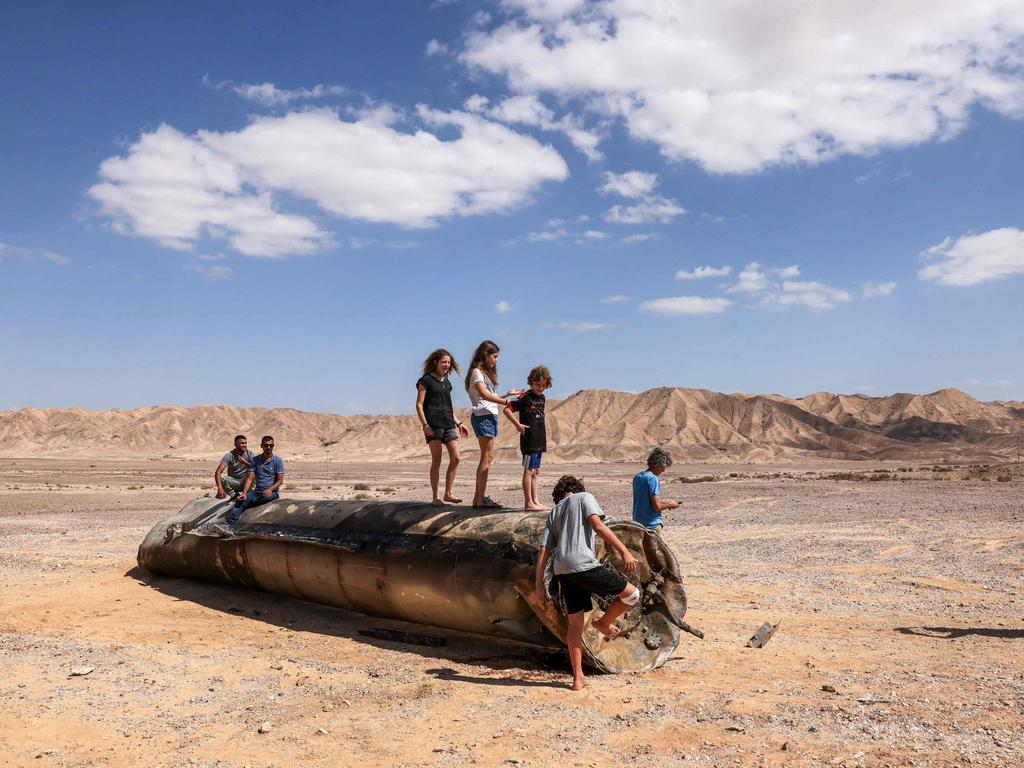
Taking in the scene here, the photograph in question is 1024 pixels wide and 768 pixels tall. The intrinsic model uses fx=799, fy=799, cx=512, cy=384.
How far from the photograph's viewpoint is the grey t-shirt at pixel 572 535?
6.52 metres

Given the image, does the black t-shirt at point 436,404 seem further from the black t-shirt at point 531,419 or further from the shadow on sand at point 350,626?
the shadow on sand at point 350,626

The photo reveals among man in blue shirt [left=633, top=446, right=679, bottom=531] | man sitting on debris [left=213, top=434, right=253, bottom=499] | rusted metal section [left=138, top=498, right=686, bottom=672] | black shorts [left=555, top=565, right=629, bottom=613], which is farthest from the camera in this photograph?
man sitting on debris [left=213, top=434, right=253, bottom=499]

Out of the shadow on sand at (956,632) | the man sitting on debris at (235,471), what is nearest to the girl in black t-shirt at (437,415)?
the man sitting on debris at (235,471)

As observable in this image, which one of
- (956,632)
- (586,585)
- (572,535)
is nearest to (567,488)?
(572,535)

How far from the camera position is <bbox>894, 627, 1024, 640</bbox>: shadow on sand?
28.5 feet

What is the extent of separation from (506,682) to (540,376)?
315 cm

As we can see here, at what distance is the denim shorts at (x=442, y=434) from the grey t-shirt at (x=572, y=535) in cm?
286

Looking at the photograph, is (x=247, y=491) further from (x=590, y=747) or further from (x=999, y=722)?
(x=999, y=722)

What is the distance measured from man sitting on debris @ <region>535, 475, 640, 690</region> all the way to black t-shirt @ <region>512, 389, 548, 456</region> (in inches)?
67.6

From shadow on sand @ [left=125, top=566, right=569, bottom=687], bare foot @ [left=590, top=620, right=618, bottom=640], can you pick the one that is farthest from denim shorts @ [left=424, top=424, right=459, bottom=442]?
bare foot @ [left=590, top=620, right=618, bottom=640]

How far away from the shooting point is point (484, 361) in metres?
8.88

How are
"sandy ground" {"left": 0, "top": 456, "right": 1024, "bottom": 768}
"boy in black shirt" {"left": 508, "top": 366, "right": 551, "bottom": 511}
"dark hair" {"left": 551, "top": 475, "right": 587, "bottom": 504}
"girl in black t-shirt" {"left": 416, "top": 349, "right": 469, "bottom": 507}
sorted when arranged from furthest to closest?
1. "girl in black t-shirt" {"left": 416, "top": 349, "right": 469, "bottom": 507}
2. "boy in black shirt" {"left": 508, "top": 366, "right": 551, "bottom": 511}
3. "dark hair" {"left": 551, "top": 475, "right": 587, "bottom": 504}
4. "sandy ground" {"left": 0, "top": 456, "right": 1024, "bottom": 768}

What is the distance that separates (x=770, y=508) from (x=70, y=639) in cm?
2194

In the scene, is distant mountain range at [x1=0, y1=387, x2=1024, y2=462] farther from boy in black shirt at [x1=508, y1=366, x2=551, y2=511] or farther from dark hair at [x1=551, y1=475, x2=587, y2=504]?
dark hair at [x1=551, y1=475, x2=587, y2=504]
